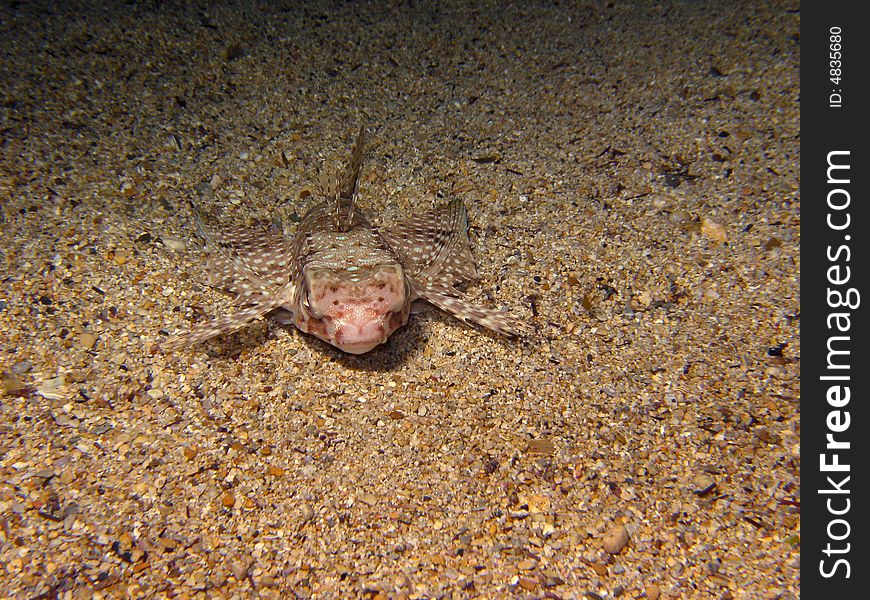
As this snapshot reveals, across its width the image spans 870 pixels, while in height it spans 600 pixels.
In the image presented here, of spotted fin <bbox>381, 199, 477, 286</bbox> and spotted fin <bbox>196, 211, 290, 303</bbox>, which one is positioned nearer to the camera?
spotted fin <bbox>196, 211, 290, 303</bbox>

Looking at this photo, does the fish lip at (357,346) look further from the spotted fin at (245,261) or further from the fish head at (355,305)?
the spotted fin at (245,261)

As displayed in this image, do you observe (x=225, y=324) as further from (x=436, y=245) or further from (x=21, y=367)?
(x=436, y=245)

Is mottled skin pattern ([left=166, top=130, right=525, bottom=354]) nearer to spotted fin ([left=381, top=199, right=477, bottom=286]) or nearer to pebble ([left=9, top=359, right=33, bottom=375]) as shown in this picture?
spotted fin ([left=381, top=199, right=477, bottom=286])

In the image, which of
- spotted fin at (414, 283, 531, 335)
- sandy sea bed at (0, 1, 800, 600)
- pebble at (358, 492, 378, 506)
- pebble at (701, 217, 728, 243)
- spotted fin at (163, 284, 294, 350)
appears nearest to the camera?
sandy sea bed at (0, 1, 800, 600)

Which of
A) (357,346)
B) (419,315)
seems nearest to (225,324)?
(357,346)

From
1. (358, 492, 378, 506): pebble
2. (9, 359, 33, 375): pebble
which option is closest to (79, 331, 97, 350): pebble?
(9, 359, 33, 375): pebble

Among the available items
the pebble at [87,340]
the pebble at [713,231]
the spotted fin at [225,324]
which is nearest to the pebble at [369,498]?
the spotted fin at [225,324]

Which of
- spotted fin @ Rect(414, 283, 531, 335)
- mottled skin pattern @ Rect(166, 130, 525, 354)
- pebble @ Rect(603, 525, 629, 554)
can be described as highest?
mottled skin pattern @ Rect(166, 130, 525, 354)
